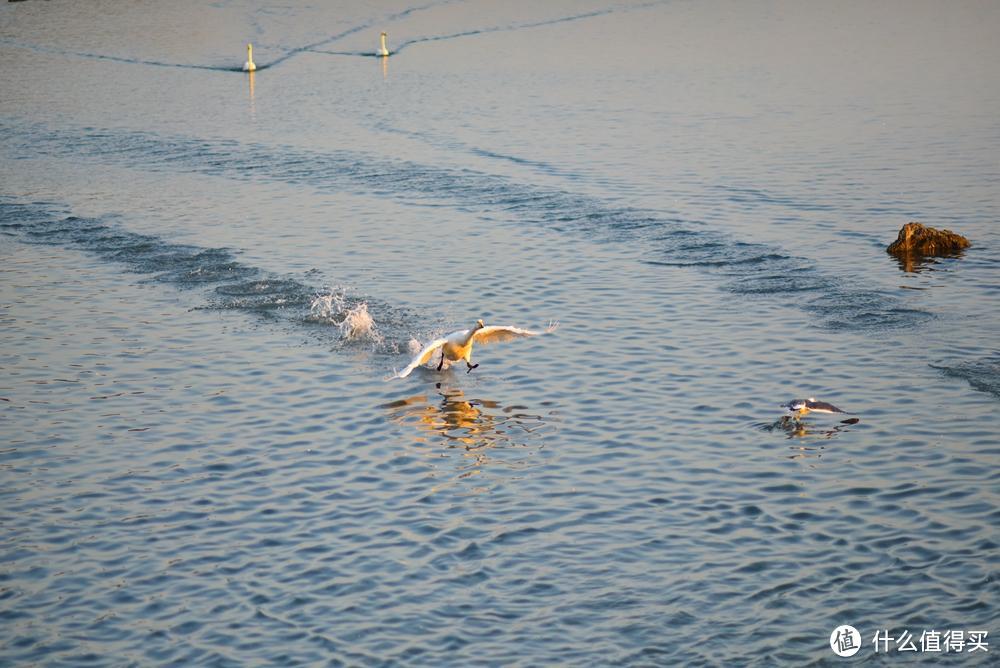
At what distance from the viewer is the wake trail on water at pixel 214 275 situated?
28.2m

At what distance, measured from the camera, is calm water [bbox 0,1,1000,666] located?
16625 mm

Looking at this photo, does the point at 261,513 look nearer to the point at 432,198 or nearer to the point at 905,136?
the point at 432,198

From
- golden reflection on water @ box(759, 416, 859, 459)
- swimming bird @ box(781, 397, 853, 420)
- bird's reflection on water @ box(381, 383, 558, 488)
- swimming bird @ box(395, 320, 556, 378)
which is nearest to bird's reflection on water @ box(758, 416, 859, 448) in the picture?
golden reflection on water @ box(759, 416, 859, 459)

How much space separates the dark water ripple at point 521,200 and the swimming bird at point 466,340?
7264 millimetres

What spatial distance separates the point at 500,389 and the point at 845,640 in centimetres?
1009

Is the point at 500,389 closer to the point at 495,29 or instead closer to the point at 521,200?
the point at 521,200

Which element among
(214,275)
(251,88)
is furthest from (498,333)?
(251,88)

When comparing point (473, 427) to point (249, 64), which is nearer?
point (473, 427)

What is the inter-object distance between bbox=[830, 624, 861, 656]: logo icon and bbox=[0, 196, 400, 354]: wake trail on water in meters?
13.1

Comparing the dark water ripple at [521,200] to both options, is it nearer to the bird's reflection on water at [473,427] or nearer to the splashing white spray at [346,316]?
the bird's reflection on water at [473,427]

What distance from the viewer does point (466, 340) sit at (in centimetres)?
2470

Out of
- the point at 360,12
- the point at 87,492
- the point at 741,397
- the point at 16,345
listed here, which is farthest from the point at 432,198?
the point at 360,12

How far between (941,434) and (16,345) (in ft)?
60.7

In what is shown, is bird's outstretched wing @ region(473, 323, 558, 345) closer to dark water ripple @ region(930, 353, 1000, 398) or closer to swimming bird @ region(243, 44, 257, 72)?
dark water ripple @ region(930, 353, 1000, 398)
